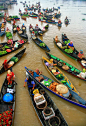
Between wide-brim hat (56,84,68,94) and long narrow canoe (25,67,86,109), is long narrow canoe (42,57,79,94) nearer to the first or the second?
long narrow canoe (25,67,86,109)

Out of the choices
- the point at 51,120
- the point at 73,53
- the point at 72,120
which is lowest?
the point at 72,120

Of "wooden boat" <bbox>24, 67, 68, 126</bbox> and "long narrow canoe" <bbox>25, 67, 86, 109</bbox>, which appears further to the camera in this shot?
"long narrow canoe" <bbox>25, 67, 86, 109</bbox>

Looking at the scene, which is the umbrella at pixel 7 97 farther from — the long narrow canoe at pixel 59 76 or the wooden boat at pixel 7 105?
the long narrow canoe at pixel 59 76

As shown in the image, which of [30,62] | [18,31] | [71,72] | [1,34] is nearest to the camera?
[71,72]

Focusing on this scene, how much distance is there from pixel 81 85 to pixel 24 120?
259 inches

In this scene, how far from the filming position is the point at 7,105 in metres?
7.70

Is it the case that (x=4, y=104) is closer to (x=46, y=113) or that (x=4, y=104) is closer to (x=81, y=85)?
(x=46, y=113)

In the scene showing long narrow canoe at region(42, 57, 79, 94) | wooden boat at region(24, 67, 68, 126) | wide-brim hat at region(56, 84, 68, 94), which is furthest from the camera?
long narrow canoe at region(42, 57, 79, 94)

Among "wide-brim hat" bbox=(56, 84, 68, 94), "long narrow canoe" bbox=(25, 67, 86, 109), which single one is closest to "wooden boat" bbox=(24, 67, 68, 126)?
"long narrow canoe" bbox=(25, 67, 86, 109)

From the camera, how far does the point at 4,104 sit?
303 inches

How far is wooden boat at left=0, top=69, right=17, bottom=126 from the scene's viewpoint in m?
6.42

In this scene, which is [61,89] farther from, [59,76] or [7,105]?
[7,105]

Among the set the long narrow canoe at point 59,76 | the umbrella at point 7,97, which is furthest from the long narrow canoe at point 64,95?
the umbrella at point 7,97

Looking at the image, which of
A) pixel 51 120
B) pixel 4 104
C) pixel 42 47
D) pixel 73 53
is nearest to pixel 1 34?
pixel 42 47
